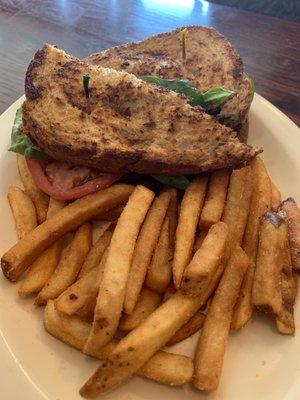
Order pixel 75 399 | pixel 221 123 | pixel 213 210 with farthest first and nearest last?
1. pixel 221 123
2. pixel 213 210
3. pixel 75 399

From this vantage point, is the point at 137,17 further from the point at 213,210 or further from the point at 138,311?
the point at 138,311

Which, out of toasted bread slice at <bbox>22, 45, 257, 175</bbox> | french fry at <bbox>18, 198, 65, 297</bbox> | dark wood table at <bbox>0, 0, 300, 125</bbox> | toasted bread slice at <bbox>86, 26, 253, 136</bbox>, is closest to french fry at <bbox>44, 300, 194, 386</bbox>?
french fry at <bbox>18, 198, 65, 297</bbox>

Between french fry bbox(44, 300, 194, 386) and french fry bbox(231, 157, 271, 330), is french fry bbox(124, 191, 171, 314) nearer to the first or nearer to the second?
french fry bbox(44, 300, 194, 386)

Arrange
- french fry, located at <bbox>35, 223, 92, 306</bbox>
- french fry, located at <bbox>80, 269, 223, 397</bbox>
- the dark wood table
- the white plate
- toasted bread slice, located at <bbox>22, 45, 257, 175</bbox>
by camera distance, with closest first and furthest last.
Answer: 1. french fry, located at <bbox>80, 269, 223, 397</bbox>
2. the white plate
3. french fry, located at <bbox>35, 223, 92, 306</bbox>
4. toasted bread slice, located at <bbox>22, 45, 257, 175</bbox>
5. the dark wood table

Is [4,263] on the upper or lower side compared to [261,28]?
lower

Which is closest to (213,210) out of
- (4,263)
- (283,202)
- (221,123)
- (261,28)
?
(283,202)
